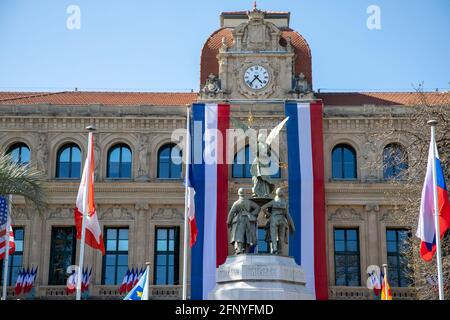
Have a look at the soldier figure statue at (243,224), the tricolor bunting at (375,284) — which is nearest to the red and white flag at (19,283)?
the tricolor bunting at (375,284)

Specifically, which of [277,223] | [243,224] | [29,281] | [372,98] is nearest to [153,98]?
[372,98]

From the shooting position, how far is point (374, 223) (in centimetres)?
4641

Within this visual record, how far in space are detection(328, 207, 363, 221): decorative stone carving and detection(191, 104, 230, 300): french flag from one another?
8.40 metres

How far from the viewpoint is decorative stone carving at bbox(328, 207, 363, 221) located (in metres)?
46.8

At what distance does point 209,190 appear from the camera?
41.9 m

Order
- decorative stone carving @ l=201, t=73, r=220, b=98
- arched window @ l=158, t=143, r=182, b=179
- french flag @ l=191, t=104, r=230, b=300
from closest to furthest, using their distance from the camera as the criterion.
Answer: french flag @ l=191, t=104, r=230, b=300
decorative stone carving @ l=201, t=73, r=220, b=98
arched window @ l=158, t=143, r=182, b=179

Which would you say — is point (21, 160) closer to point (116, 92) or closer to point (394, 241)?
point (116, 92)

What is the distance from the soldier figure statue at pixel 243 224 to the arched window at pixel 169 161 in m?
23.4

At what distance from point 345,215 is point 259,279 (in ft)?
82.1

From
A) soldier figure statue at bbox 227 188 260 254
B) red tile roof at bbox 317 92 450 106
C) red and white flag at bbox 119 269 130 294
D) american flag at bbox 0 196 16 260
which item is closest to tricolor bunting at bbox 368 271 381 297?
red tile roof at bbox 317 92 450 106

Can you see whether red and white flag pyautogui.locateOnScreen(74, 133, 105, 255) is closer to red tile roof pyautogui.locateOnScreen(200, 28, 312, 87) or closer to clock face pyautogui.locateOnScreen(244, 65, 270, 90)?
clock face pyautogui.locateOnScreen(244, 65, 270, 90)

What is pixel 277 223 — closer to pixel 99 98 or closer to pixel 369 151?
pixel 369 151

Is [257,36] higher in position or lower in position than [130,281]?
higher
